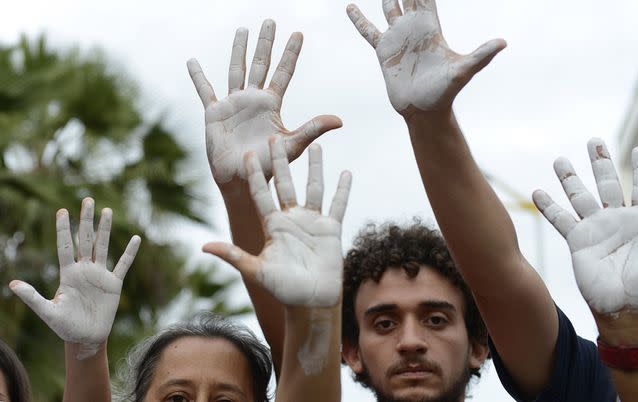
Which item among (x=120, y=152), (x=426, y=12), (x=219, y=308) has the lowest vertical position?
(x=426, y=12)

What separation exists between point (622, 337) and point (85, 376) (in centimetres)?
156

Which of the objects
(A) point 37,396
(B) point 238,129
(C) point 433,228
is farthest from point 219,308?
(B) point 238,129

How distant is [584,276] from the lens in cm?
281

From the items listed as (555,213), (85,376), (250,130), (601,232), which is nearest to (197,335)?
(85,376)

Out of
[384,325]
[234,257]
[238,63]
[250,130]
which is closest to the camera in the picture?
[234,257]

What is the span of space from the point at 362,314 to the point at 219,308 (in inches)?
360

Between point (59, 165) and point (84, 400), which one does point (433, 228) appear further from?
point (59, 165)

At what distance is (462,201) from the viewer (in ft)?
9.89

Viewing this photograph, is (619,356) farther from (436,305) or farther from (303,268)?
(436,305)

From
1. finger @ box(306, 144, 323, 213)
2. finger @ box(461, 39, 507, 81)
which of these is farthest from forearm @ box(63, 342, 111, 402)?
finger @ box(461, 39, 507, 81)

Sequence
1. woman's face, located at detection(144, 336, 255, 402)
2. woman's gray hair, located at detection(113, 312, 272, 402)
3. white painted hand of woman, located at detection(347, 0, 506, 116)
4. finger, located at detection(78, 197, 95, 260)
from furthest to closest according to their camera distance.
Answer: woman's gray hair, located at detection(113, 312, 272, 402)
woman's face, located at detection(144, 336, 255, 402)
finger, located at detection(78, 197, 95, 260)
white painted hand of woman, located at detection(347, 0, 506, 116)

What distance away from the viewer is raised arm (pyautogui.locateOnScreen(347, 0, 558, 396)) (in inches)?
119

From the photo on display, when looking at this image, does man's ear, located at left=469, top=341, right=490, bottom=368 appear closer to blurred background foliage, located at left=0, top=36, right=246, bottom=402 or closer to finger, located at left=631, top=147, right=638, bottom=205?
finger, located at left=631, top=147, right=638, bottom=205

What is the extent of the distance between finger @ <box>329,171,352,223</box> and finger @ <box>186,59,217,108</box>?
0.68 metres
